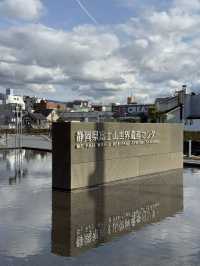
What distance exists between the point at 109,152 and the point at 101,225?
6907 mm

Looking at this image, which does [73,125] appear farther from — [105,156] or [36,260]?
[36,260]

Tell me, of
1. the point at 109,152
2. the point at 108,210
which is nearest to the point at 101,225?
the point at 108,210

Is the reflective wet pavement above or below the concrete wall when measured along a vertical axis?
below

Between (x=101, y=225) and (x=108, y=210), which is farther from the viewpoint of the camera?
(x=108, y=210)

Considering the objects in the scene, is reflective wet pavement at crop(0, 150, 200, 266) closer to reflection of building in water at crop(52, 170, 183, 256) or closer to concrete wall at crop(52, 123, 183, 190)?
reflection of building in water at crop(52, 170, 183, 256)

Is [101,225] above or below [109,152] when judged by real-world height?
below

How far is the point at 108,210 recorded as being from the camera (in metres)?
11.2

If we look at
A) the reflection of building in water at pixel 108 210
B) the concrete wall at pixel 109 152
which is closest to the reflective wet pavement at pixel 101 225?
the reflection of building in water at pixel 108 210

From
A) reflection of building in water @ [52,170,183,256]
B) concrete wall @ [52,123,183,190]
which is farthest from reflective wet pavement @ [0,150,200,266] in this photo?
concrete wall @ [52,123,183,190]

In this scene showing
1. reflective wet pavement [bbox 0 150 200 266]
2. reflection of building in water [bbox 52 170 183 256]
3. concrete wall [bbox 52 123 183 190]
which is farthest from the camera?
concrete wall [bbox 52 123 183 190]

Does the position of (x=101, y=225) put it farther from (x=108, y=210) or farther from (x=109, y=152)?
(x=109, y=152)

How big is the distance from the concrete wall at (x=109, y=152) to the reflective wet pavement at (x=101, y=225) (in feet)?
2.27

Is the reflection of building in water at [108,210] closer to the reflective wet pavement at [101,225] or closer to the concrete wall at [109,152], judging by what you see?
the reflective wet pavement at [101,225]

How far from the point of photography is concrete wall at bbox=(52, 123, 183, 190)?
14375mm
